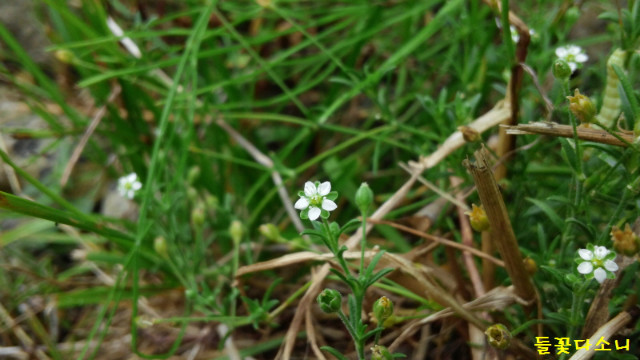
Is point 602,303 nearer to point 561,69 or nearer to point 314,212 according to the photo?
point 561,69

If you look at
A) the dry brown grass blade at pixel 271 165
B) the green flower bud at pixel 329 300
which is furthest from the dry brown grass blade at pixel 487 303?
the dry brown grass blade at pixel 271 165

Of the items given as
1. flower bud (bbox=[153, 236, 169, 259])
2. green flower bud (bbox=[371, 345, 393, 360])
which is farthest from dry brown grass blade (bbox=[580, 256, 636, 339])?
flower bud (bbox=[153, 236, 169, 259])

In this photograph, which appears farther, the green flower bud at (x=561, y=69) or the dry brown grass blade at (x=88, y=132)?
the dry brown grass blade at (x=88, y=132)

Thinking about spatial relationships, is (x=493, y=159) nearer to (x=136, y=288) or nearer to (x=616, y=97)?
(x=616, y=97)

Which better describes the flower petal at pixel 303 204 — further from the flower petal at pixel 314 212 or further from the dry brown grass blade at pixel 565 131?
the dry brown grass blade at pixel 565 131

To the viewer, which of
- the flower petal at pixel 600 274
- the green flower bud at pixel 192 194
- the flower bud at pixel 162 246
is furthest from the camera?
the green flower bud at pixel 192 194

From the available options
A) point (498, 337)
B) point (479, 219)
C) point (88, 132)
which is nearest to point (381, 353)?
point (498, 337)
